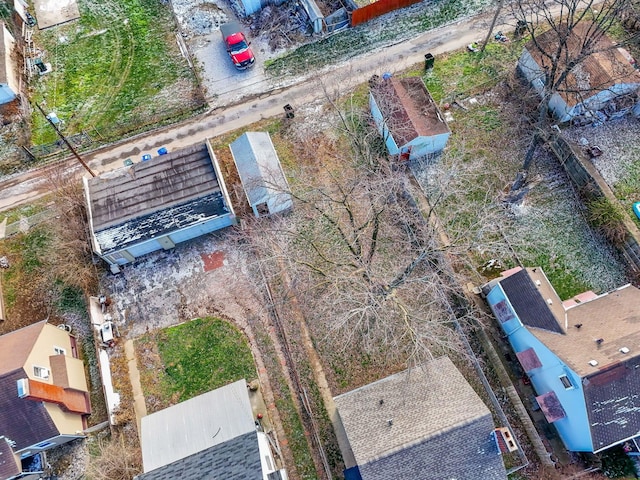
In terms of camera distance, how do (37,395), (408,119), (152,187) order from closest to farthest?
(37,395), (152,187), (408,119)

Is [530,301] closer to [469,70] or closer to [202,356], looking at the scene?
[202,356]

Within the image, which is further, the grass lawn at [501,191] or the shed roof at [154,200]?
the shed roof at [154,200]

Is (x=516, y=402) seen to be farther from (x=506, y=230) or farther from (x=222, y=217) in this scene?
(x=222, y=217)

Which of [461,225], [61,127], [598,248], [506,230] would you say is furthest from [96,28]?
[598,248]

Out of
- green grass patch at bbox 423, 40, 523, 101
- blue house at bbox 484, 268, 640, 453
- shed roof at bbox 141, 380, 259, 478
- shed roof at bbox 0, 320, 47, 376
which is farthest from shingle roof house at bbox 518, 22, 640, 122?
shed roof at bbox 0, 320, 47, 376

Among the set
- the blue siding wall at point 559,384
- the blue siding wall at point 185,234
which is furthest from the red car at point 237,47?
the blue siding wall at point 559,384

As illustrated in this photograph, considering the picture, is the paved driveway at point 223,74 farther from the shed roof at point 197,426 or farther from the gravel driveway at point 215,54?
the shed roof at point 197,426

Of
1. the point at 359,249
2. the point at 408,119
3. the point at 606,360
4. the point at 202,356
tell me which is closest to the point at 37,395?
the point at 202,356
